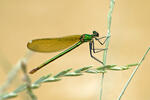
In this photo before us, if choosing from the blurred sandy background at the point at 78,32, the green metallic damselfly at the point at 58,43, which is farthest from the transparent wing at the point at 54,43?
the blurred sandy background at the point at 78,32

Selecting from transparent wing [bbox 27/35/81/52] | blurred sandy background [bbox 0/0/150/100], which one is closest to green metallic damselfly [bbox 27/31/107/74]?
transparent wing [bbox 27/35/81/52]

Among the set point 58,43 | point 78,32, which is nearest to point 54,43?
point 58,43

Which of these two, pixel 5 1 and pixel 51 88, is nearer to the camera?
pixel 51 88

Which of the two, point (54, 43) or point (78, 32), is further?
point (78, 32)

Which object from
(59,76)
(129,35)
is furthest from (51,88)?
(59,76)

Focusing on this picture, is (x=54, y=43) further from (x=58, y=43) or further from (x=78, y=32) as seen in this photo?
(x=78, y=32)

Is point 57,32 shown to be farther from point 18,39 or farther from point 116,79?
point 116,79

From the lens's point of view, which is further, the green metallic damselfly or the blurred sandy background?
the blurred sandy background

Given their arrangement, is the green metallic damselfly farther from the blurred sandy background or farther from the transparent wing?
the blurred sandy background
